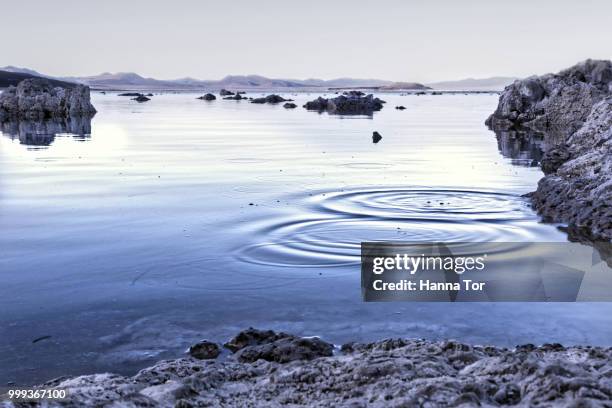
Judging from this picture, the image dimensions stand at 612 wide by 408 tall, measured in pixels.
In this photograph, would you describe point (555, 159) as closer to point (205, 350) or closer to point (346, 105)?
point (205, 350)

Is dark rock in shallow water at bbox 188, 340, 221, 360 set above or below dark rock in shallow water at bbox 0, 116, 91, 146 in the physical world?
below

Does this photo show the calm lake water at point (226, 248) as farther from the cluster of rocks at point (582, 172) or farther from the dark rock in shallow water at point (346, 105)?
the dark rock in shallow water at point (346, 105)

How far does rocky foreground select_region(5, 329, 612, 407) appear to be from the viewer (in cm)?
547

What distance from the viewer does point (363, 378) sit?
20.6ft

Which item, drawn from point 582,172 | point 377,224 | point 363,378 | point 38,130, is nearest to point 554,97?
point 38,130

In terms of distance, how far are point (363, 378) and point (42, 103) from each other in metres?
63.4

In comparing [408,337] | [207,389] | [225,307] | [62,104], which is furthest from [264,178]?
[62,104]

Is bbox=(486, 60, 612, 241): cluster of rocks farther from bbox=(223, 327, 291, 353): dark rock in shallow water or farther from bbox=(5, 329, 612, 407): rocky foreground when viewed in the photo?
bbox=(223, 327, 291, 353): dark rock in shallow water

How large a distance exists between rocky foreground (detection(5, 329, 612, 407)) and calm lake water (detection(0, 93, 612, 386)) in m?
0.81

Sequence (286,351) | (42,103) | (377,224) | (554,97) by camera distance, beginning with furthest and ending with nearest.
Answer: (42,103) < (554,97) < (377,224) < (286,351)

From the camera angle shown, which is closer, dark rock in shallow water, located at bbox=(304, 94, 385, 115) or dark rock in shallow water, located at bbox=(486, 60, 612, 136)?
dark rock in shallow water, located at bbox=(486, 60, 612, 136)

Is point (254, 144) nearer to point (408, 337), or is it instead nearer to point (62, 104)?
point (408, 337)

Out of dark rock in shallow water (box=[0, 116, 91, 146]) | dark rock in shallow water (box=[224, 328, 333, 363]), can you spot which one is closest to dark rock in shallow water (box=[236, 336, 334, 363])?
dark rock in shallow water (box=[224, 328, 333, 363])

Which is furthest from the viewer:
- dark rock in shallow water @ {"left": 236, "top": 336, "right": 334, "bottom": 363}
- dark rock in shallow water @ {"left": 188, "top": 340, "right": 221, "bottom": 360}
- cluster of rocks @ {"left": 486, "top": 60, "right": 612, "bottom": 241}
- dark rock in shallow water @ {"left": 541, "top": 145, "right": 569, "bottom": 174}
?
dark rock in shallow water @ {"left": 541, "top": 145, "right": 569, "bottom": 174}
